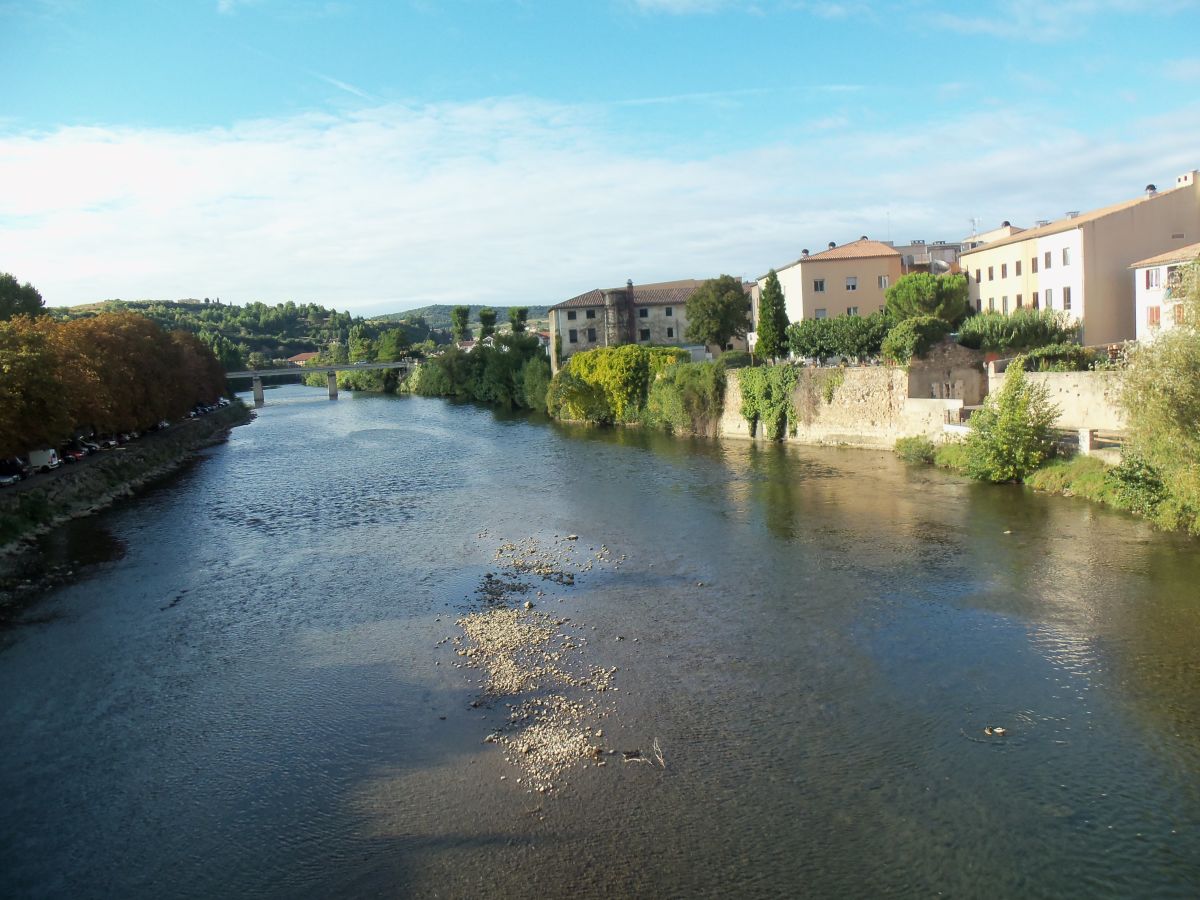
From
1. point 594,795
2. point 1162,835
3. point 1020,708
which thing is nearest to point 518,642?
point 594,795

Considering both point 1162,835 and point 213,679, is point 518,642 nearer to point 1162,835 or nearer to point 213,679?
point 213,679

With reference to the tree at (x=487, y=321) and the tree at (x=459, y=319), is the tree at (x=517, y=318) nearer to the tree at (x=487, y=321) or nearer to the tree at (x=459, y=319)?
the tree at (x=487, y=321)

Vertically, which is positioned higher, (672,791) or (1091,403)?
(1091,403)

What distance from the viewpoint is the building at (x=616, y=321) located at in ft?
234

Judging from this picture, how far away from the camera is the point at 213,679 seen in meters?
15.6

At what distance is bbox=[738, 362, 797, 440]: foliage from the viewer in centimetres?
4109

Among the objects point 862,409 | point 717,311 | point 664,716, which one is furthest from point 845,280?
point 664,716

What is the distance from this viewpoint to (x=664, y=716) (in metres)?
13.1

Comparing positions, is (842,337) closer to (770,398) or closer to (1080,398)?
(770,398)

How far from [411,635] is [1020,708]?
10.9 metres

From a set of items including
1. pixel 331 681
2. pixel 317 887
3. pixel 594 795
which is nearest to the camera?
pixel 317 887

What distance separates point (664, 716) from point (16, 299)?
2276 inches

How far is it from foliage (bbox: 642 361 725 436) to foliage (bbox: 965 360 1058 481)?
18806 millimetres

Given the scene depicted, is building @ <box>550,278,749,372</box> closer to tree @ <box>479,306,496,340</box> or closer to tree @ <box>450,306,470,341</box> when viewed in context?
tree @ <box>479,306,496,340</box>
